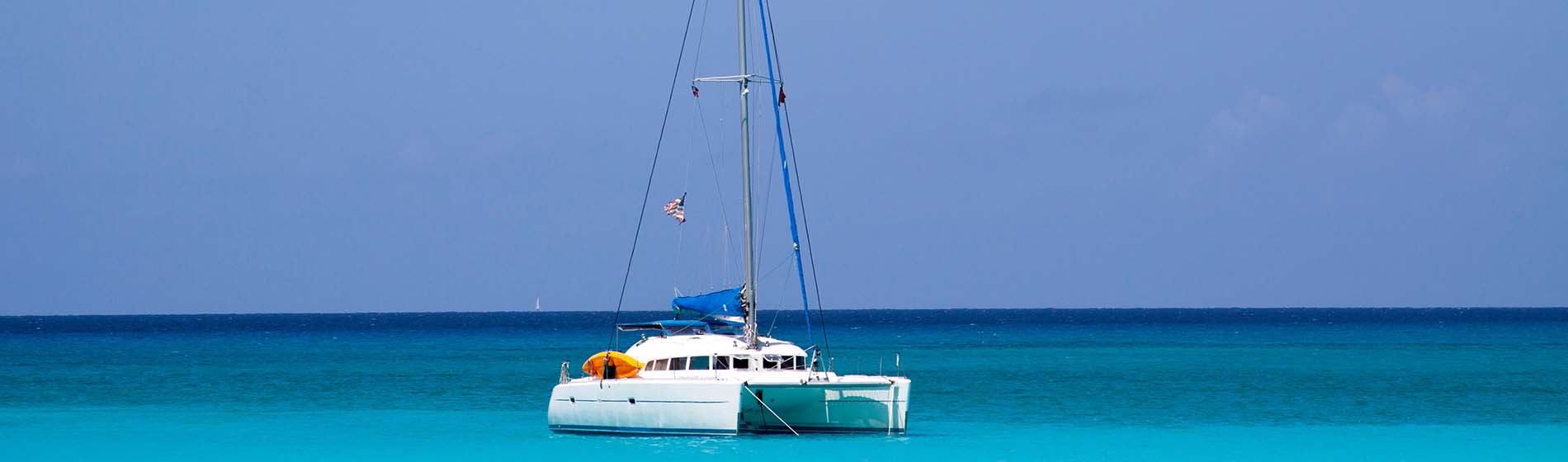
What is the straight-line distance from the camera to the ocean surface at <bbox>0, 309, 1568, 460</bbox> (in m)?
32.8

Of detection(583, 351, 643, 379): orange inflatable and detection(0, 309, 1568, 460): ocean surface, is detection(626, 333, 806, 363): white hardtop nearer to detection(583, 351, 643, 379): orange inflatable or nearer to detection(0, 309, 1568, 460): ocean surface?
detection(583, 351, 643, 379): orange inflatable

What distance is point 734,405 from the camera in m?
30.9

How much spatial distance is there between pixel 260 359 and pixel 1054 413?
155 ft

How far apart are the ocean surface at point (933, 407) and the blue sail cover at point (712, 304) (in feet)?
8.63

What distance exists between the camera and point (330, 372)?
66.5m

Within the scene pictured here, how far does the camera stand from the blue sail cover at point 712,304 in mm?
33844

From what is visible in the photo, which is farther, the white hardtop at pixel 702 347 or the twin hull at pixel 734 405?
the white hardtop at pixel 702 347

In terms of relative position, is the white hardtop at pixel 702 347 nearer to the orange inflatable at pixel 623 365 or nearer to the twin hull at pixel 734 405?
the orange inflatable at pixel 623 365

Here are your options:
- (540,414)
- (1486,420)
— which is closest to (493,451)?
(540,414)

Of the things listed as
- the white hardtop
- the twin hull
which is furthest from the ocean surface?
the white hardtop

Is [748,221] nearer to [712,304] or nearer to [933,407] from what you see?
[712,304]

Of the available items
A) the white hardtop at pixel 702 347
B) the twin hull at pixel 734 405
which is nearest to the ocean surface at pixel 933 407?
the twin hull at pixel 734 405

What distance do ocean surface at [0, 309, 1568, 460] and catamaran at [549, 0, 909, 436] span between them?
15.3 inches

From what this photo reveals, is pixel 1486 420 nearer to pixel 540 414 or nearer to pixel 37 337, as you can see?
pixel 540 414
